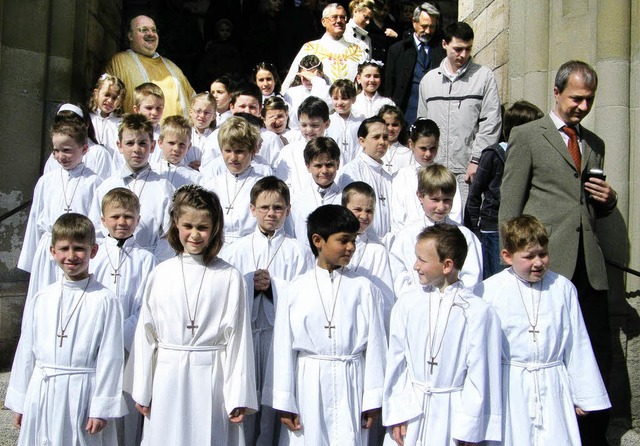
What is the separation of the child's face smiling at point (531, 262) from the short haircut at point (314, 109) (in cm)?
279

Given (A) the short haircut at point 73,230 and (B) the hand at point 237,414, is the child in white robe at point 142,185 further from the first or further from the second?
(B) the hand at point 237,414

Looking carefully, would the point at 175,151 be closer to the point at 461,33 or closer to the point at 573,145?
the point at 461,33

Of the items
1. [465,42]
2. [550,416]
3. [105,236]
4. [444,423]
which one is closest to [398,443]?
[444,423]

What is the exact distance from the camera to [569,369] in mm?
4695

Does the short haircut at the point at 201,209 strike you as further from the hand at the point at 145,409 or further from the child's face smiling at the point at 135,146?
the child's face smiling at the point at 135,146

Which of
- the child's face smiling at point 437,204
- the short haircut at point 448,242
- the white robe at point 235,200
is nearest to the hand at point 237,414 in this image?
the short haircut at point 448,242

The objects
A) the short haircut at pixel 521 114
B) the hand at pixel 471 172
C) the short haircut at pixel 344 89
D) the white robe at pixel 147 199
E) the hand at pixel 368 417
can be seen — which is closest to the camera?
the hand at pixel 368 417

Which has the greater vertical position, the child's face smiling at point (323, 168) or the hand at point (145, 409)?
the child's face smiling at point (323, 168)

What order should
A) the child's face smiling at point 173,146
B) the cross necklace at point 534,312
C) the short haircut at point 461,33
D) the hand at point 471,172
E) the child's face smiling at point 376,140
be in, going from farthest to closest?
the short haircut at point 461,33 < the hand at point 471,172 < the child's face smiling at point 376,140 < the child's face smiling at point 173,146 < the cross necklace at point 534,312

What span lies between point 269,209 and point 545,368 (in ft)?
6.15

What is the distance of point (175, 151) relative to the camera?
6.35 meters

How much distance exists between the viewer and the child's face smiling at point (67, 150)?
5.94 meters

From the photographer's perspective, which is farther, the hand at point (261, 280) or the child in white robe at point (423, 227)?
the child in white robe at point (423, 227)

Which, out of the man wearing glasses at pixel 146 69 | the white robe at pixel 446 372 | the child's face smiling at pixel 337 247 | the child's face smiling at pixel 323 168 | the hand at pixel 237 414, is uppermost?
the man wearing glasses at pixel 146 69
